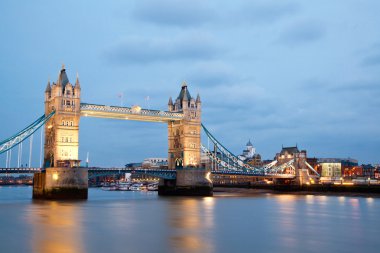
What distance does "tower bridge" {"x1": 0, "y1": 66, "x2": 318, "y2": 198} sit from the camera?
166 feet

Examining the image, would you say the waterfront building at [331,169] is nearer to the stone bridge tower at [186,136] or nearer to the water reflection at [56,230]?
the stone bridge tower at [186,136]

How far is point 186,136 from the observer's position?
65.1m

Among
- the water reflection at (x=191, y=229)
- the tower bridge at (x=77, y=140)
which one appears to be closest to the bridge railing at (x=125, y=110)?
the tower bridge at (x=77, y=140)

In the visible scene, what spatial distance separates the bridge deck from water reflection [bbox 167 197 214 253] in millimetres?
19502

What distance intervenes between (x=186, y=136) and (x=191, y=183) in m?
6.43

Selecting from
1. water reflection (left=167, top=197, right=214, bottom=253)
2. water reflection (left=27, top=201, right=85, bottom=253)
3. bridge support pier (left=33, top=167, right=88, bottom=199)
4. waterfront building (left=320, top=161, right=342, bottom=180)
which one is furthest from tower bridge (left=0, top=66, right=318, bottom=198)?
waterfront building (left=320, top=161, right=342, bottom=180)

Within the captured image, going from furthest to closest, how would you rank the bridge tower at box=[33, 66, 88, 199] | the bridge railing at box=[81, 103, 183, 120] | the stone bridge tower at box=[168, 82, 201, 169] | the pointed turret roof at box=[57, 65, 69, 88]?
the stone bridge tower at box=[168, 82, 201, 169]
the bridge railing at box=[81, 103, 183, 120]
the pointed turret roof at box=[57, 65, 69, 88]
the bridge tower at box=[33, 66, 88, 199]

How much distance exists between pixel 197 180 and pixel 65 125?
18.4 metres

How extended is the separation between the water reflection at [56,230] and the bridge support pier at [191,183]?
2441 centimetres

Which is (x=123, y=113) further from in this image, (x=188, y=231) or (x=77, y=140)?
(x=188, y=231)

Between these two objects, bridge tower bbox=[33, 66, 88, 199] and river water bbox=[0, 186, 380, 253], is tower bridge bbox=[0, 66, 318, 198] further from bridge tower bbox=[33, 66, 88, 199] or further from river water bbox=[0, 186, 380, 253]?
river water bbox=[0, 186, 380, 253]

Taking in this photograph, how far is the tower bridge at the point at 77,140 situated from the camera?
50.7 m

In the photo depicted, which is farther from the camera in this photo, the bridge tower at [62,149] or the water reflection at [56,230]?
the bridge tower at [62,149]

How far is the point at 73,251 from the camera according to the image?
20297 mm
